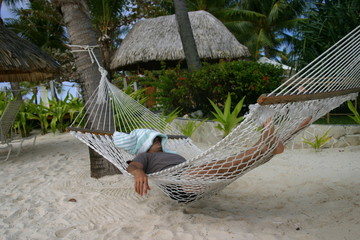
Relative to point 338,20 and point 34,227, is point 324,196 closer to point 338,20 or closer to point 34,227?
point 34,227

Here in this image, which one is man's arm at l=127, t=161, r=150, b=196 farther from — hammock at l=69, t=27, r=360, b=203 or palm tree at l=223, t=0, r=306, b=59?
palm tree at l=223, t=0, r=306, b=59

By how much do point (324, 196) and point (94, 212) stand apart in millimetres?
1407

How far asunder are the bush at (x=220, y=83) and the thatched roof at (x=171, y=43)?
2776mm

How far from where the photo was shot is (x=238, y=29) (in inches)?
491

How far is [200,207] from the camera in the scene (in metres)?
1.81

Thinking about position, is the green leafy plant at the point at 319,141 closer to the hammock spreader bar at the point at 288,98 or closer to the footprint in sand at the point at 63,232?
the hammock spreader bar at the point at 288,98

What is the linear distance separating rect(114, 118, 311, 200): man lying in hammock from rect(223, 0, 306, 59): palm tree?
432 inches

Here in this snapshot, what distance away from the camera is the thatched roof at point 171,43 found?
7.30 metres

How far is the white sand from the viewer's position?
1.44 metres

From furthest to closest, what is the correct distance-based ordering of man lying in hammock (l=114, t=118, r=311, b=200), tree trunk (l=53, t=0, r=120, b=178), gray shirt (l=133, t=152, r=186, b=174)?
tree trunk (l=53, t=0, r=120, b=178) < gray shirt (l=133, t=152, r=186, b=174) < man lying in hammock (l=114, t=118, r=311, b=200)

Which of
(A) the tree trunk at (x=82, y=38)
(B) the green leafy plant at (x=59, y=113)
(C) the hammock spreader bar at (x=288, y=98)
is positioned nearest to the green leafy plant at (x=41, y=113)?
(B) the green leafy plant at (x=59, y=113)

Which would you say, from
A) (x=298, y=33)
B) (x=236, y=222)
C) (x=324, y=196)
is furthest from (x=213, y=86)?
(x=236, y=222)

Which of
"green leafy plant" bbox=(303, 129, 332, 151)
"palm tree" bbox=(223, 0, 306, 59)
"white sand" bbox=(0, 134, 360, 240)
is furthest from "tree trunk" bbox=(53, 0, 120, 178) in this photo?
"palm tree" bbox=(223, 0, 306, 59)

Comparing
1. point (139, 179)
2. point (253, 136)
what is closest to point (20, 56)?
point (139, 179)
